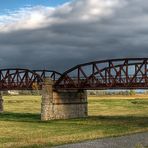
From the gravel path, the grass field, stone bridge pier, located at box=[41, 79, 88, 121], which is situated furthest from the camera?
stone bridge pier, located at box=[41, 79, 88, 121]

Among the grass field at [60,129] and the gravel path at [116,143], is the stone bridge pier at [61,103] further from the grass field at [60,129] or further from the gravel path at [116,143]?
the gravel path at [116,143]

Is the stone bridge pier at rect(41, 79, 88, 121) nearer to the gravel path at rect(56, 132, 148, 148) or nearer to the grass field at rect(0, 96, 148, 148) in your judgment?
the grass field at rect(0, 96, 148, 148)

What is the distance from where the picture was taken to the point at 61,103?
90.4 meters

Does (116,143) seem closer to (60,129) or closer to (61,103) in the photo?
(60,129)

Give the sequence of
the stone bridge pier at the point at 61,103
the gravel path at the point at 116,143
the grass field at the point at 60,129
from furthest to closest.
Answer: the stone bridge pier at the point at 61,103 < the grass field at the point at 60,129 < the gravel path at the point at 116,143

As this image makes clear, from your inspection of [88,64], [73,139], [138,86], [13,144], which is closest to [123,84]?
[138,86]

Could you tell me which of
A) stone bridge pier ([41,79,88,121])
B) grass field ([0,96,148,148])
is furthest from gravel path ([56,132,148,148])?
stone bridge pier ([41,79,88,121])

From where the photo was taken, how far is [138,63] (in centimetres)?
8088

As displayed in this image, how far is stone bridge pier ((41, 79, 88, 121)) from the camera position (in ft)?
289

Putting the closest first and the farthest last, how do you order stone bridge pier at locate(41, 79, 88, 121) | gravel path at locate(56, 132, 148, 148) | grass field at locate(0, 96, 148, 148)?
1. gravel path at locate(56, 132, 148, 148)
2. grass field at locate(0, 96, 148, 148)
3. stone bridge pier at locate(41, 79, 88, 121)

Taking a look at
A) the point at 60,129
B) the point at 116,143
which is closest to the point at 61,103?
the point at 60,129

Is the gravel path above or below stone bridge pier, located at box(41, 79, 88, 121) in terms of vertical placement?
below

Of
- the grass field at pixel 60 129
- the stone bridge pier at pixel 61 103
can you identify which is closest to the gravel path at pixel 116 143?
the grass field at pixel 60 129

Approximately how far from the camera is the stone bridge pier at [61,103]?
88.1 meters
